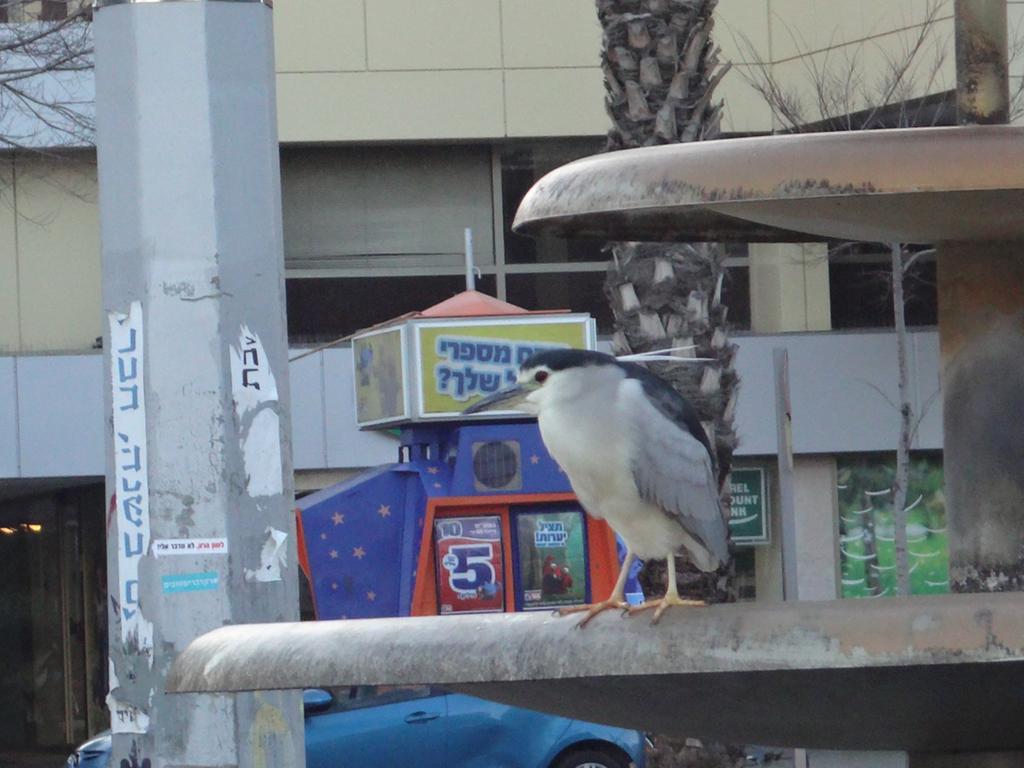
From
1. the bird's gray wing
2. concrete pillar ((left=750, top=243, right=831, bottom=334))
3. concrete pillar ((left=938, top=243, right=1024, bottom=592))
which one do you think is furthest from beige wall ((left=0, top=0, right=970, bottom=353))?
the bird's gray wing

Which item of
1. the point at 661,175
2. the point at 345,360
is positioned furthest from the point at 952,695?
the point at 345,360

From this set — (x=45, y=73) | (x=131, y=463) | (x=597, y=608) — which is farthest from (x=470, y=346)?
(x=597, y=608)

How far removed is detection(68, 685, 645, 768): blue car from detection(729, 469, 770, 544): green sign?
19.5 feet

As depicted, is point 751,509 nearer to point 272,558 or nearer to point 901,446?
point 901,446

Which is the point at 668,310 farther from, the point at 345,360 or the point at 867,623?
the point at 345,360

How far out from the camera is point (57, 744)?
2034 centimetres

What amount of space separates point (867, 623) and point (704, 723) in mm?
931

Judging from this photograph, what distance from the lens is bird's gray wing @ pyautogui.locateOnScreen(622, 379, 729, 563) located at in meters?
3.83

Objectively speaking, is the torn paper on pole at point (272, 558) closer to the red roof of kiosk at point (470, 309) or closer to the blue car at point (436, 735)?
the red roof of kiosk at point (470, 309)

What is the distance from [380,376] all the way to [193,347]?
21.5 ft

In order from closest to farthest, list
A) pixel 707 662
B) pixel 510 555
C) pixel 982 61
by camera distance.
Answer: pixel 707 662
pixel 982 61
pixel 510 555

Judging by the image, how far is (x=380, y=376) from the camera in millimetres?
11711

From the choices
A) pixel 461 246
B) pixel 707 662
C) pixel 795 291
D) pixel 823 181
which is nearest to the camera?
pixel 707 662

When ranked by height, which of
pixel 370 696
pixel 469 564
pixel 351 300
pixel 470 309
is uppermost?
pixel 351 300
